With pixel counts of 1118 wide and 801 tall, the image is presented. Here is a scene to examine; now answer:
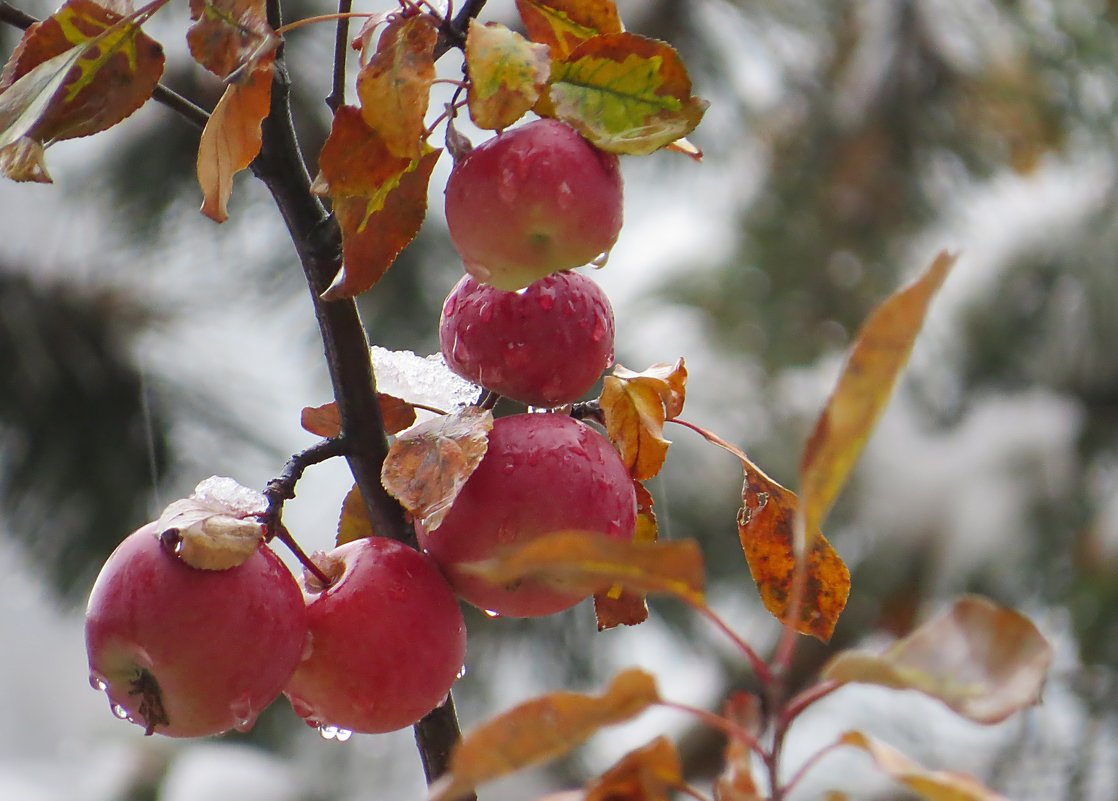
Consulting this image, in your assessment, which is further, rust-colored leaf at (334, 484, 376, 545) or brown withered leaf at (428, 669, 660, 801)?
rust-colored leaf at (334, 484, 376, 545)

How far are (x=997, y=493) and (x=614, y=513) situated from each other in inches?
59.4

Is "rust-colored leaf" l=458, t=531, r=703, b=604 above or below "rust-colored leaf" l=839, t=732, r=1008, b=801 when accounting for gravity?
above

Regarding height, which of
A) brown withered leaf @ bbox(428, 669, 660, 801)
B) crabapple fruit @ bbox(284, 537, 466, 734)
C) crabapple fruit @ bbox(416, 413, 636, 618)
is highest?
brown withered leaf @ bbox(428, 669, 660, 801)

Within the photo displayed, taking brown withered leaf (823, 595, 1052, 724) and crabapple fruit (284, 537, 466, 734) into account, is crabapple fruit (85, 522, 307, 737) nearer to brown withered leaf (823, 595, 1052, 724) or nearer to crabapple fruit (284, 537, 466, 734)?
crabapple fruit (284, 537, 466, 734)

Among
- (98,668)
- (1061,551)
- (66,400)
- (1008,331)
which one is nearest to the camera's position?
(98,668)

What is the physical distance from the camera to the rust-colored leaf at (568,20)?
37cm

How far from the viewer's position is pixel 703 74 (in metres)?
2.04

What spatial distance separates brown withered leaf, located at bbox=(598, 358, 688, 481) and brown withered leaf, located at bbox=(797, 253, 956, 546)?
0.12 metres

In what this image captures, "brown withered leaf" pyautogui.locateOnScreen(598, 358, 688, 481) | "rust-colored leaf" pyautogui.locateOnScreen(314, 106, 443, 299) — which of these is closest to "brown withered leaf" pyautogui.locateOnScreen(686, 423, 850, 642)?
"brown withered leaf" pyautogui.locateOnScreen(598, 358, 688, 481)

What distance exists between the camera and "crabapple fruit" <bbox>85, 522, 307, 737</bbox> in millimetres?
334

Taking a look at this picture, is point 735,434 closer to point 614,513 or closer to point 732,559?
point 732,559

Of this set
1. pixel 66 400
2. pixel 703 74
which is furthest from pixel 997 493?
pixel 66 400

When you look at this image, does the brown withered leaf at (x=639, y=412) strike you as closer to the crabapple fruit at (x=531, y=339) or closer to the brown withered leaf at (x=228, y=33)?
the crabapple fruit at (x=531, y=339)

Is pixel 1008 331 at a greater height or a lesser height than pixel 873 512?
greater
